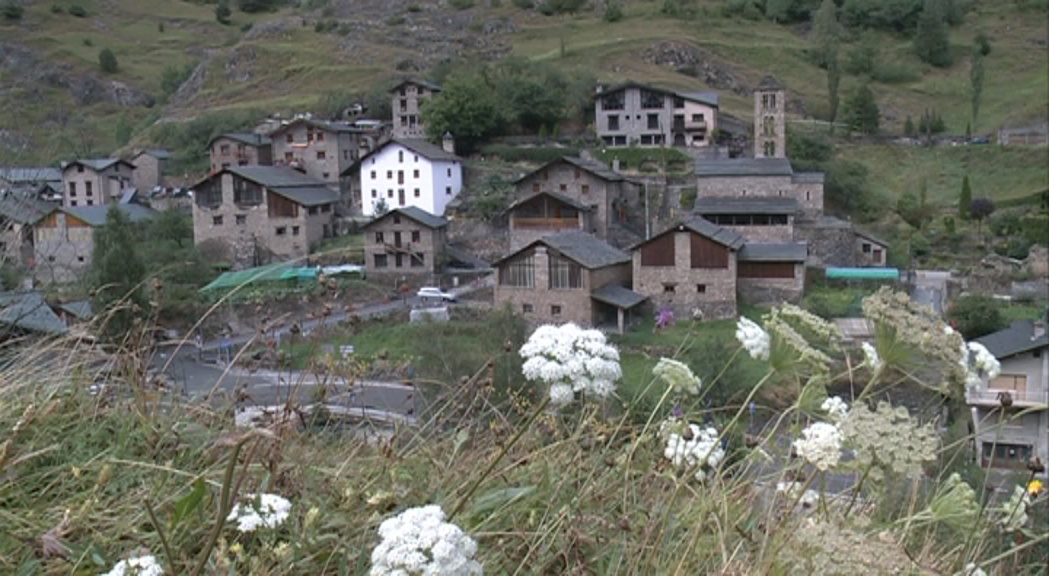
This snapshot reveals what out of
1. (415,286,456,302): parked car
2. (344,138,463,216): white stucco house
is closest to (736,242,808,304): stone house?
(415,286,456,302): parked car

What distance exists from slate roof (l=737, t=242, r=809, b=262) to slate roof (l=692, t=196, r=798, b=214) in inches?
40.6

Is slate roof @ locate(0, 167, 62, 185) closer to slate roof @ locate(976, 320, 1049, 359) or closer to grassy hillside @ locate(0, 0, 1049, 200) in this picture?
slate roof @ locate(976, 320, 1049, 359)

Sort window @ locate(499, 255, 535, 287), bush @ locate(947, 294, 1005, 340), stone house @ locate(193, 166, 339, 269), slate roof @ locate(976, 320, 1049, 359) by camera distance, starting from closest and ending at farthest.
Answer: slate roof @ locate(976, 320, 1049, 359) → bush @ locate(947, 294, 1005, 340) → window @ locate(499, 255, 535, 287) → stone house @ locate(193, 166, 339, 269)

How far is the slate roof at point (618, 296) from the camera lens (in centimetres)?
1956

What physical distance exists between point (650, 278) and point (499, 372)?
14501 mm

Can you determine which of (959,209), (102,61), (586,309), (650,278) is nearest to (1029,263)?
(959,209)

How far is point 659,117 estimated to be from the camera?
99.1 ft

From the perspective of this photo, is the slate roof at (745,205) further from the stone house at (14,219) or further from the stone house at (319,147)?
the stone house at (14,219)

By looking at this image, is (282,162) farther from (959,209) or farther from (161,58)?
(161,58)

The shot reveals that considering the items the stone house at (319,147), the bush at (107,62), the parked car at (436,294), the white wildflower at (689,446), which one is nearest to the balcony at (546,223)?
the parked car at (436,294)

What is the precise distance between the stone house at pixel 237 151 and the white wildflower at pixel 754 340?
30.6 metres

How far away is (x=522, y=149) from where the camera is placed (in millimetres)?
29297

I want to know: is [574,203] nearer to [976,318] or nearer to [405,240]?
[405,240]

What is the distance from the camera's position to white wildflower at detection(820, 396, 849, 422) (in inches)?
63.7
